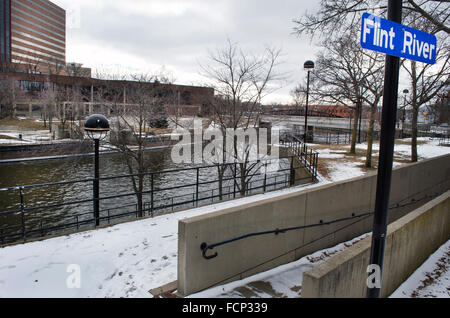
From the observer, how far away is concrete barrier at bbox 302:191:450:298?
126 inches

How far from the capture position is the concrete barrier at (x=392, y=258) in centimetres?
320

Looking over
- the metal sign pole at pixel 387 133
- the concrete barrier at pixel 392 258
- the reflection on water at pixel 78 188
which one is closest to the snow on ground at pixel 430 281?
the concrete barrier at pixel 392 258

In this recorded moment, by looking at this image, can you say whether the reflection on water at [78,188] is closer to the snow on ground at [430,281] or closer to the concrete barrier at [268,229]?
the concrete barrier at [268,229]

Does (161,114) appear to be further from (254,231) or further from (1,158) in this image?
(1,158)

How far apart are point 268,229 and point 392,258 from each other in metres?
1.74

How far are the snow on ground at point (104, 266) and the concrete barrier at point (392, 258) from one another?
42.5 inches

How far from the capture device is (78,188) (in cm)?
1891

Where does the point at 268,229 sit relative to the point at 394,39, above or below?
below

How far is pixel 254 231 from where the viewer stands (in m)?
5.02

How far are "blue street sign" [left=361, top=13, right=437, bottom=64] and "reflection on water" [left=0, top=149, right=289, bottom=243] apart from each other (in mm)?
8857

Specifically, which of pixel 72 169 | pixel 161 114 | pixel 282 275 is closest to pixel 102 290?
pixel 282 275

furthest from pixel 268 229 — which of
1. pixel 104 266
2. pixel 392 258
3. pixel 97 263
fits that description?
pixel 97 263

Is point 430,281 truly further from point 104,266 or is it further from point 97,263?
point 97,263

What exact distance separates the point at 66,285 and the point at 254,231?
8.50 ft
